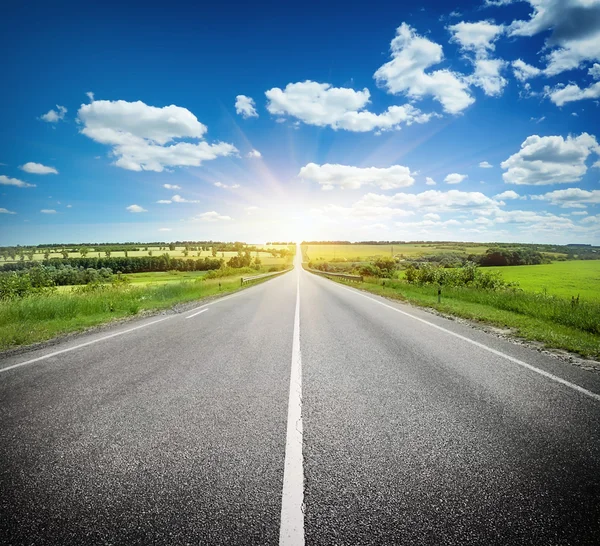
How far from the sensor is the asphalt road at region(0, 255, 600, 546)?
1.84 meters

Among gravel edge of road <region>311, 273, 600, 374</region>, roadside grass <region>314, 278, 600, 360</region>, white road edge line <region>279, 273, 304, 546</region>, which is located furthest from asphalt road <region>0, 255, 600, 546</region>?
roadside grass <region>314, 278, 600, 360</region>

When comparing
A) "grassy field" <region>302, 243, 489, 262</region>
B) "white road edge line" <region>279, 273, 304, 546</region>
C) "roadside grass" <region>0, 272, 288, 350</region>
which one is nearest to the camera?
"white road edge line" <region>279, 273, 304, 546</region>

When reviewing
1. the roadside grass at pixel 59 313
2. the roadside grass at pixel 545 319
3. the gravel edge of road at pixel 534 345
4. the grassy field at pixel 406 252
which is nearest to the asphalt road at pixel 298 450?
the gravel edge of road at pixel 534 345

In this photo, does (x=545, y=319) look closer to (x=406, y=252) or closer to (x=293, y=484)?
(x=293, y=484)

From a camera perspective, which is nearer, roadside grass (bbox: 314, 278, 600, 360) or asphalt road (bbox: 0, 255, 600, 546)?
asphalt road (bbox: 0, 255, 600, 546)

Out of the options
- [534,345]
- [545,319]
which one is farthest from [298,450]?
[545,319]

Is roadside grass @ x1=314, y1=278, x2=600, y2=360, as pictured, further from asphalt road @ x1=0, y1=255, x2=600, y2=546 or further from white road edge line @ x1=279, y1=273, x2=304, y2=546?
white road edge line @ x1=279, y1=273, x2=304, y2=546

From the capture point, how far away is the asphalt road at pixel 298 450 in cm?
184

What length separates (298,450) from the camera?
2631 millimetres

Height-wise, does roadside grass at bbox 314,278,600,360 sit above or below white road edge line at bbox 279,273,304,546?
below

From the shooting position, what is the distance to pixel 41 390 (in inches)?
157

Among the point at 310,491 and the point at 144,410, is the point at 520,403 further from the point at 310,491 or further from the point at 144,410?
the point at 144,410

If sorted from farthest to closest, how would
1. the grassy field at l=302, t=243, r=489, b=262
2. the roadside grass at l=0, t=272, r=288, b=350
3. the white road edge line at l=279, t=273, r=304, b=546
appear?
the grassy field at l=302, t=243, r=489, b=262
the roadside grass at l=0, t=272, r=288, b=350
the white road edge line at l=279, t=273, r=304, b=546

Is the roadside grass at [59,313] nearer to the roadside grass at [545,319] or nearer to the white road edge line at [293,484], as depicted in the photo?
the white road edge line at [293,484]
